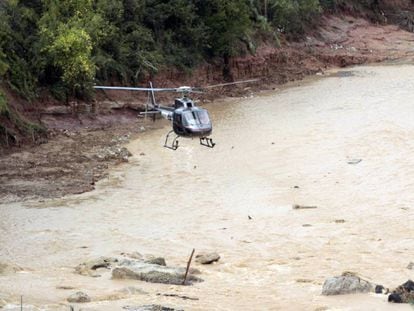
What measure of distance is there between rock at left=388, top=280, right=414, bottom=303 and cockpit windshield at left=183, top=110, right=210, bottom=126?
10237 mm

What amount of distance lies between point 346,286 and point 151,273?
4.51 m

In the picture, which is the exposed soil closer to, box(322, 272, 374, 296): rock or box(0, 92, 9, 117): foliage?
box(0, 92, 9, 117): foliage

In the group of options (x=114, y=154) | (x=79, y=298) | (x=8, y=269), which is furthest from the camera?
(x=114, y=154)

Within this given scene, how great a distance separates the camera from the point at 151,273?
750 inches

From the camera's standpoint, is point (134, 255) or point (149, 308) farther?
point (134, 255)

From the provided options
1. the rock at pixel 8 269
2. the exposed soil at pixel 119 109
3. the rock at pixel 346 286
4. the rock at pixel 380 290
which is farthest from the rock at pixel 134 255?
the exposed soil at pixel 119 109

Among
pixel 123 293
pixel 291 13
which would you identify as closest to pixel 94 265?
pixel 123 293

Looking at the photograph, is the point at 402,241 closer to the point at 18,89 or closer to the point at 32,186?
the point at 32,186

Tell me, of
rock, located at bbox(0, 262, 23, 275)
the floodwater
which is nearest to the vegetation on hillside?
the floodwater

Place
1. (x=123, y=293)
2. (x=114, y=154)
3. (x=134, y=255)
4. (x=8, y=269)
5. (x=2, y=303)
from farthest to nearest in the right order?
1. (x=114, y=154)
2. (x=134, y=255)
3. (x=8, y=269)
4. (x=123, y=293)
5. (x=2, y=303)

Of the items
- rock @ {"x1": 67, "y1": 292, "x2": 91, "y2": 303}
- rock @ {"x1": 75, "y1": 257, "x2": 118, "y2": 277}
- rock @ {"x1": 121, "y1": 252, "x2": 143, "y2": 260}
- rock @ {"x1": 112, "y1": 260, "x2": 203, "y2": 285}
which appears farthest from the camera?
rock @ {"x1": 121, "y1": 252, "x2": 143, "y2": 260}

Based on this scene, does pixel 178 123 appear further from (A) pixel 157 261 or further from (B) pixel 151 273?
(B) pixel 151 273

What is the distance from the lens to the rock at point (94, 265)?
2031 cm

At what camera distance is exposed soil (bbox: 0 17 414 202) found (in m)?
30.7
